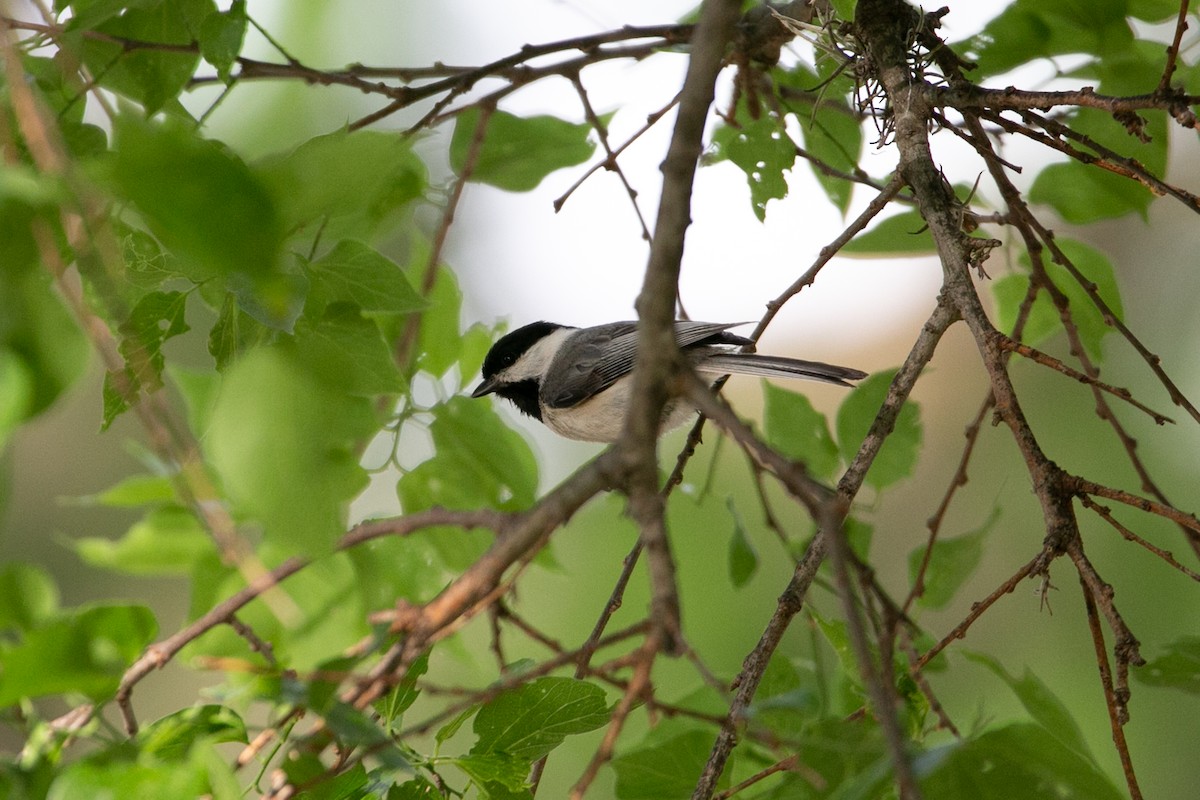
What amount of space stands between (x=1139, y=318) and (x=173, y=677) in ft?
10.5

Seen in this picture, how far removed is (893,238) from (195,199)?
1.06m

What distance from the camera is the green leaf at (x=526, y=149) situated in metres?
1.43

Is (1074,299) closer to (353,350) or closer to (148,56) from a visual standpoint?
(353,350)

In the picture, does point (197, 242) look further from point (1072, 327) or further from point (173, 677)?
point (173, 677)

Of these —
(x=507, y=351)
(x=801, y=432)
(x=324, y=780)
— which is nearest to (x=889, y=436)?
(x=801, y=432)

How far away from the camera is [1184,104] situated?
906 millimetres

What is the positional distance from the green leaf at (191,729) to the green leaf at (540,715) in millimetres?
197

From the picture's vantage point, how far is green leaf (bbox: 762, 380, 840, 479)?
139 cm

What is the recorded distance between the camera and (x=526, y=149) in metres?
1.45

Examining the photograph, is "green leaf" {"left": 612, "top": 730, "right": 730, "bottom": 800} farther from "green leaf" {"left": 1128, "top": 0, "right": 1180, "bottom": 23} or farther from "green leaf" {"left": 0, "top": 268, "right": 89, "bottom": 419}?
"green leaf" {"left": 1128, "top": 0, "right": 1180, "bottom": 23}

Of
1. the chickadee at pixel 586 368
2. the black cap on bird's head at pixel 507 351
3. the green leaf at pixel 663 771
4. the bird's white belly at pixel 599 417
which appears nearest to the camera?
the green leaf at pixel 663 771

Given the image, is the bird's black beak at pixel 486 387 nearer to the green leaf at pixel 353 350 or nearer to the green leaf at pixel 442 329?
the green leaf at pixel 442 329

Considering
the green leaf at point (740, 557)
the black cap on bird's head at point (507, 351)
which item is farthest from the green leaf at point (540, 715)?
the black cap on bird's head at point (507, 351)

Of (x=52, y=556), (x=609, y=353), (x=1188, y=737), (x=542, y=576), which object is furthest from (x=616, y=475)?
(x=52, y=556)
